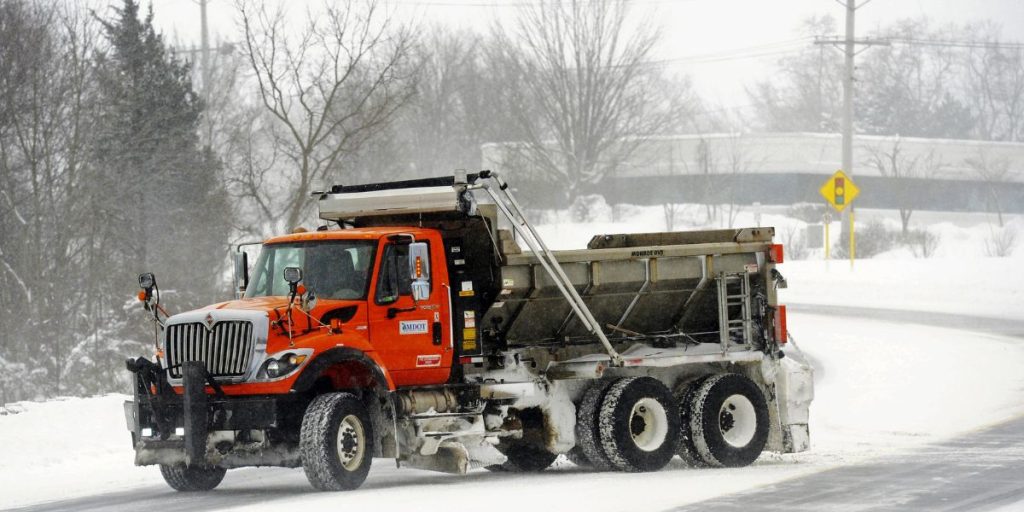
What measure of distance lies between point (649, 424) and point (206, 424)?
4.55m

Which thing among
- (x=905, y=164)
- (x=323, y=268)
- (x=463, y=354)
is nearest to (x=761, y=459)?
(x=463, y=354)

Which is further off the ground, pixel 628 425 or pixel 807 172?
pixel 807 172

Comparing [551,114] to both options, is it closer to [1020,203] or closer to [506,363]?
[1020,203]

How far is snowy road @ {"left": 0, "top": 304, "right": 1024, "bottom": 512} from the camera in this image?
11.2 m

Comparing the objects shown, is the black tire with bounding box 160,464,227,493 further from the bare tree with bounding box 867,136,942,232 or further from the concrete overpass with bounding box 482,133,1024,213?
the bare tree with bounding box 867,136,942,232

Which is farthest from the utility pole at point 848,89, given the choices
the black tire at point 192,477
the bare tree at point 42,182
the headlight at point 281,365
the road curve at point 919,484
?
the headlight at point 281,365

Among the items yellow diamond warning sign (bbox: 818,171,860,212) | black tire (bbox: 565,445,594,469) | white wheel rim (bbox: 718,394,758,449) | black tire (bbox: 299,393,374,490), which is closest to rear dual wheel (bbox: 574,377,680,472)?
black tire (bbox: 565,445,594,469)

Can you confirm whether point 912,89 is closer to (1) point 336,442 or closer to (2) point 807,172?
(2) point 807,172

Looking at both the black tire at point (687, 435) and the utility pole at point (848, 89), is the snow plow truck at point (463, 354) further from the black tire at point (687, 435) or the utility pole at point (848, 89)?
the utility pole at point (848, 89)

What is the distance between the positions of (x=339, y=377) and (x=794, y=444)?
5162mm

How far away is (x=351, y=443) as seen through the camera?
12.3m

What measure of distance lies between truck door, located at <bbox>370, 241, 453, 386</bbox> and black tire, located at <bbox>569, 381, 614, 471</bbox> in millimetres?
1487

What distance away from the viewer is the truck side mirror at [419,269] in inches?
496

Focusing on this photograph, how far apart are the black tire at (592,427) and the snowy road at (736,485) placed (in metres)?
0.20
